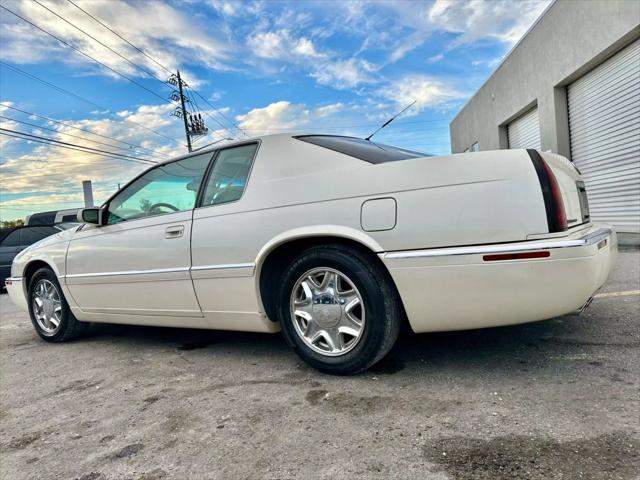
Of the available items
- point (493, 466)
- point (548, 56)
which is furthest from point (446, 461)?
point (548, 56)

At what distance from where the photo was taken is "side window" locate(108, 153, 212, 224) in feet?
11.4

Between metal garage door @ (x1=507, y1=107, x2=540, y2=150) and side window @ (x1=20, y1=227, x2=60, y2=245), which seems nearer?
side window @ (x1=20, y1=227, x2=60, y2=245)

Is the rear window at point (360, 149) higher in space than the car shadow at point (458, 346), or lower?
higher

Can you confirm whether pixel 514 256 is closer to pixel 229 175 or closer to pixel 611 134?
pixel 229 175

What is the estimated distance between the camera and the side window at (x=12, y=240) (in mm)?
10500

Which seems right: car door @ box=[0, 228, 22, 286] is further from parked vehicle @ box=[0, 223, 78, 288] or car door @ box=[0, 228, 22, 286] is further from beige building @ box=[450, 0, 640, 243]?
beige building @ box=[450, 0, 640, 243]

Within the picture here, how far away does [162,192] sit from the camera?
3709 mm

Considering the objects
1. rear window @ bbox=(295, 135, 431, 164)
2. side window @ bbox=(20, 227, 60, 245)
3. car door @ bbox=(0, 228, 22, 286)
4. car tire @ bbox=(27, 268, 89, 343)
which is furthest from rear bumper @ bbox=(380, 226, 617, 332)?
car door @ bbox=(0, 228, 22, 286)

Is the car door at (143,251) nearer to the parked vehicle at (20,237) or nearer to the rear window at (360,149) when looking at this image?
the rear window at (360,149)

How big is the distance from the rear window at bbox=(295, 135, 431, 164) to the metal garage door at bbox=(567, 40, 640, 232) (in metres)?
7.62

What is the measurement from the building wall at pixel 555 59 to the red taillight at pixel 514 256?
7916 millimetres

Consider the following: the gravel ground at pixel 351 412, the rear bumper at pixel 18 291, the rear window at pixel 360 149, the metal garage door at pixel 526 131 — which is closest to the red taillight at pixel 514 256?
the gravel ground at pixel 351 412

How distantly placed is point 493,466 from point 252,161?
2237 mm

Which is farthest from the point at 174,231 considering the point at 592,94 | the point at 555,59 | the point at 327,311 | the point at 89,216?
the point at 555,59
